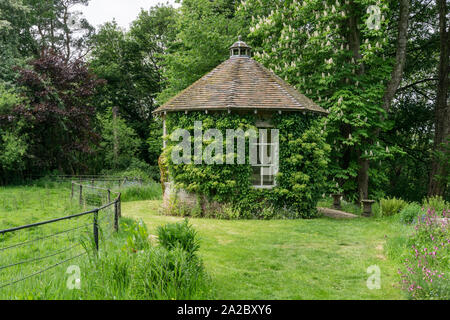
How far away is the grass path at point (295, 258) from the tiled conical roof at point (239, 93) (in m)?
3.90

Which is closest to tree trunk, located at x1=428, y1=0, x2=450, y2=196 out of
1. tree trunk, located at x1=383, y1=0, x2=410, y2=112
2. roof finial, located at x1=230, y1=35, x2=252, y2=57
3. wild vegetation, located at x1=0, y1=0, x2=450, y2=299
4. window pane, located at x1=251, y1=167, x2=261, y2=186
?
wild vegetation, located at x1=0, y1=0, x2=450, y2=299

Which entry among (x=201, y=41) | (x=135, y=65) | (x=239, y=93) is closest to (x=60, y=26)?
(x=135, y=65)

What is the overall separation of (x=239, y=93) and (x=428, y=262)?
8388mm

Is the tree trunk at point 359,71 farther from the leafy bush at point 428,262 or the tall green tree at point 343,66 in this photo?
the leafy bush at point 428,262

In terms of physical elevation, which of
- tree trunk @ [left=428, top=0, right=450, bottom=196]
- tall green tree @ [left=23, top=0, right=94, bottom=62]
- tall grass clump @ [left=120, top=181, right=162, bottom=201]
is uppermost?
tall green tree @ [left=23, top=0, right=94, bottom=62]

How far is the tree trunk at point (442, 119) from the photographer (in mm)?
17266

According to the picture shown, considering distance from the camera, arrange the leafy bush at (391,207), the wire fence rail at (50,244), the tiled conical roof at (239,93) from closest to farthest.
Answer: the wire fence rail at (50,244) → the leafy bush at (391,207) → the tiled conical roof at (239,93)

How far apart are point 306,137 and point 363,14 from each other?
22.0 ft

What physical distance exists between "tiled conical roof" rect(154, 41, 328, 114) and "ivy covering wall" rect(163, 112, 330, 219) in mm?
363

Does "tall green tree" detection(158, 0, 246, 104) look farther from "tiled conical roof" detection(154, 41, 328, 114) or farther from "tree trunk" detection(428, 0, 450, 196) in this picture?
"tree trunk" detection(428, 0, 450, 196)

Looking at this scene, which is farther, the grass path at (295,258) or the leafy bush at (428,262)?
the grass path at (295,258)

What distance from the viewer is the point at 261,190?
12.3 m

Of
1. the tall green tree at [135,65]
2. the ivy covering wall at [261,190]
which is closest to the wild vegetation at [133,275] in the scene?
the ivy covering wall at [261,190]

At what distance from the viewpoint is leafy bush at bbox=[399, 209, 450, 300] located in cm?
465
